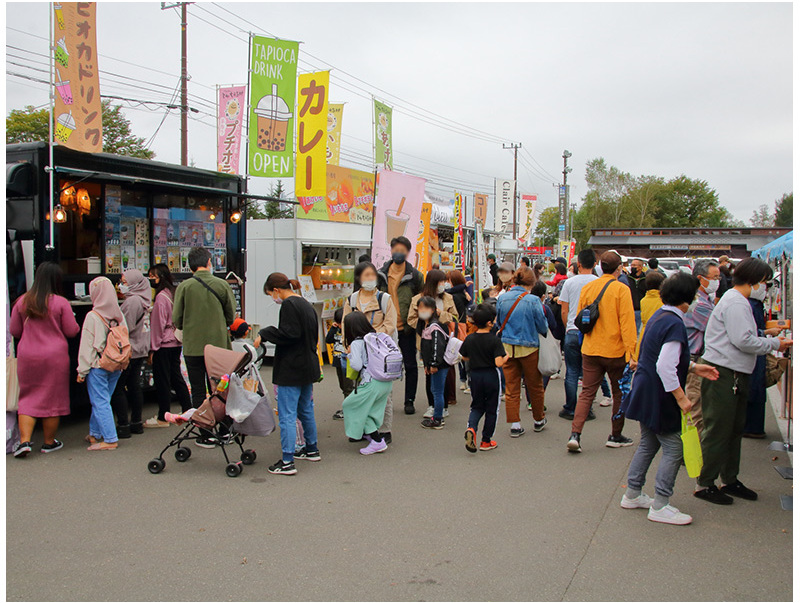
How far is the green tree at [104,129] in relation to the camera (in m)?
25.3

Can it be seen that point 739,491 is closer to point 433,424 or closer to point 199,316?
point 433,424

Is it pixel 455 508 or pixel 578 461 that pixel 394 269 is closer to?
pixel 578 461

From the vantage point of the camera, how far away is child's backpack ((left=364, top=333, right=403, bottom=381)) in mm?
6211

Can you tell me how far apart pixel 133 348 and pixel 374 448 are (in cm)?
280

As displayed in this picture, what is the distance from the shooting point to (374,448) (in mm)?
6273

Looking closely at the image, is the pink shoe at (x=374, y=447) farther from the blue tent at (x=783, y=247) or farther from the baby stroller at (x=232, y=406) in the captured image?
the blue tent at (x=783, y=247)

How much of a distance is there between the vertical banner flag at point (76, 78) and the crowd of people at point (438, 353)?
156 cm

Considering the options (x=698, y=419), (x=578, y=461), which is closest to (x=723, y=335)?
(x=698, y=419)

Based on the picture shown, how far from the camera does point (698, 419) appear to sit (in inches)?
215

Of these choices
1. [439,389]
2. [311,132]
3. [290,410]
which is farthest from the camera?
[311,132]

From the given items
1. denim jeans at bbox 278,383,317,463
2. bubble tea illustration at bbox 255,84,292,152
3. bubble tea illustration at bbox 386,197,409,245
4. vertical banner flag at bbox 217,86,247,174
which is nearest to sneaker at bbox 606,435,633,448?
denim jeans at bbox 278,383,317,463

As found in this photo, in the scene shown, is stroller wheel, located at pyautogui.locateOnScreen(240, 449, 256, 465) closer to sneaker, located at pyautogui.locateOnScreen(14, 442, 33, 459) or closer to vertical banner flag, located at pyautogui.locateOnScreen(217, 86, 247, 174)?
sneaker, located at pyautogui.locateOnScreen(14, 442, 33, 459)

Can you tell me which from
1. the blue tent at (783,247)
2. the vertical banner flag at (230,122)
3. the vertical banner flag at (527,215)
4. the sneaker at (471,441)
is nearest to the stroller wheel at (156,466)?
the sneaker at (471,441)

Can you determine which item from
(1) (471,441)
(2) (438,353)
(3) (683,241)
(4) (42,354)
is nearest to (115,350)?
(4) (42,354)
